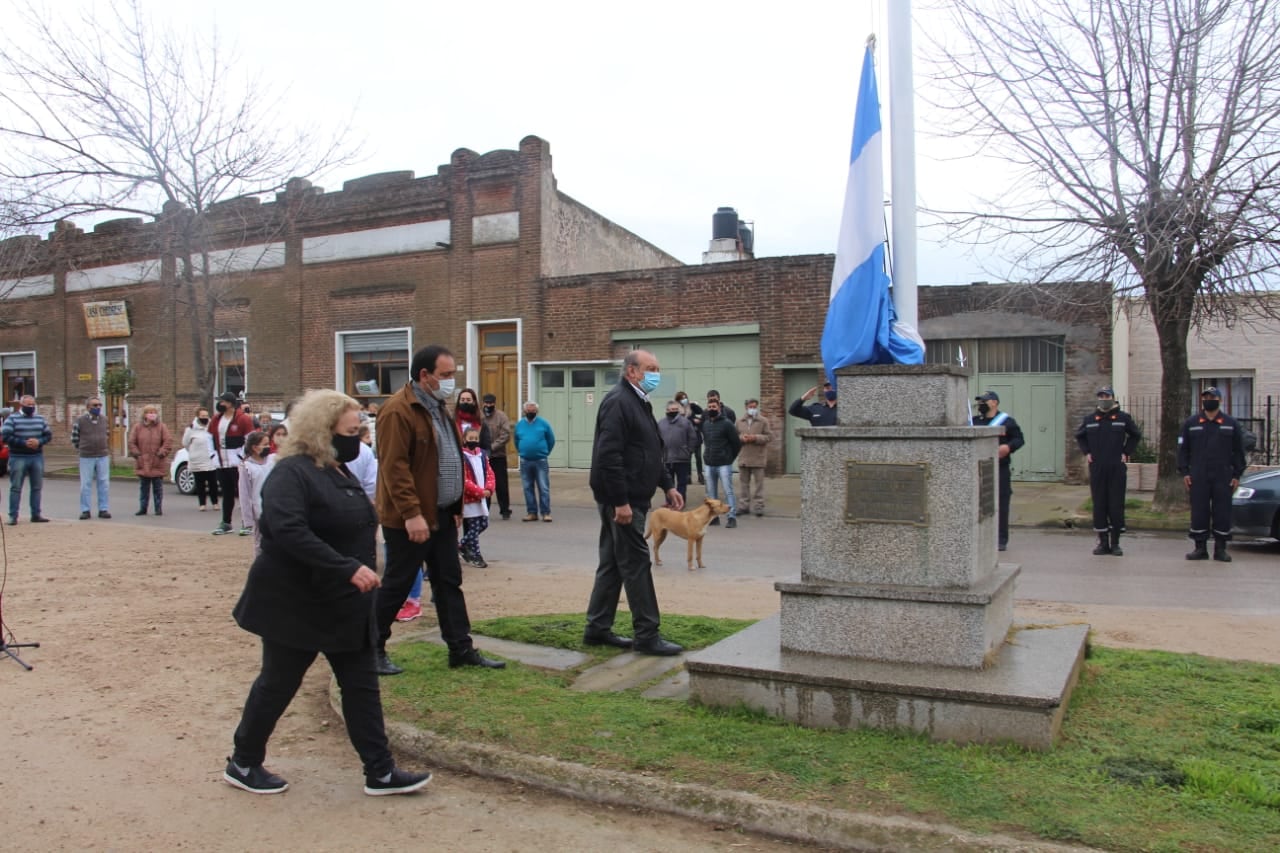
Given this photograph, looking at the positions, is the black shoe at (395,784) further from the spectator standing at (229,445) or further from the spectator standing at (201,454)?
the spectator standing at (201,454)

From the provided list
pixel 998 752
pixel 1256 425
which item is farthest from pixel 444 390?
pixel 1256 425

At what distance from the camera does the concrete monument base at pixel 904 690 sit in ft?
14.6

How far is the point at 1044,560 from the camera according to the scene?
1116cm

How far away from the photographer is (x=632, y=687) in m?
5.75

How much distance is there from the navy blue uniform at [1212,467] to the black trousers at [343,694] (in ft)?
31.8

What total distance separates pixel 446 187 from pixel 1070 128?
1444 cm

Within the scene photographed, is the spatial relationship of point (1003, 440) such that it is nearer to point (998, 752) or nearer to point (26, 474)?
point (998, 752)

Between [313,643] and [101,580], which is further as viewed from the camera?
[101,580]

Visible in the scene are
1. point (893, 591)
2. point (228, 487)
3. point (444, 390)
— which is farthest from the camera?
point (228, 487)

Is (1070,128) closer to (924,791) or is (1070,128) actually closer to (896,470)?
(896,470)

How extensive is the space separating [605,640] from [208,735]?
96.3 inches

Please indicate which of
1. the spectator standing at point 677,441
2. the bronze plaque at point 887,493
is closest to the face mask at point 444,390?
the bronze plaque at point 887,493

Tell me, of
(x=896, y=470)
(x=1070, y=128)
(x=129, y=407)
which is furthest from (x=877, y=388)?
(x=129, y=407)

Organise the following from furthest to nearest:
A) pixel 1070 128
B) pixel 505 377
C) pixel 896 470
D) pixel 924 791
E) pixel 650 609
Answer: pixel 505 377, pixel 1070 128, pixel 650 609, pixel 896 470, pixel 924 791
